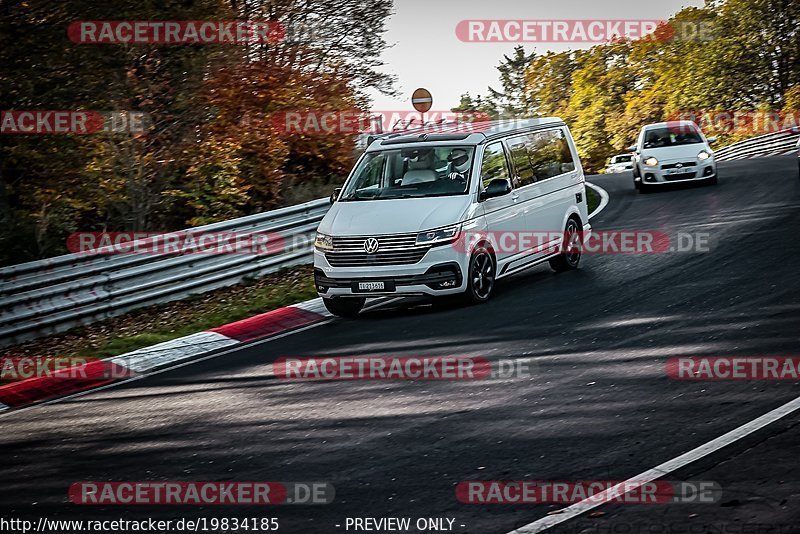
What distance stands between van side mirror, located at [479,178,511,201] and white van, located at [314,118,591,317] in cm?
1

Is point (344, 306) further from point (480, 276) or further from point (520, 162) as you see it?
point (520, 162)

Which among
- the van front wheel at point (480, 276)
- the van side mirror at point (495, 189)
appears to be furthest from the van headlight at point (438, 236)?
the van side mirror at point (495, 189)

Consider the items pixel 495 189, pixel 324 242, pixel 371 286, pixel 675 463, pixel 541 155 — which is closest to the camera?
pixel 675 463

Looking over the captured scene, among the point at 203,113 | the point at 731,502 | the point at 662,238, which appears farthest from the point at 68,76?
the point at 731,502

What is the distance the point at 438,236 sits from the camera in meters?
12.0

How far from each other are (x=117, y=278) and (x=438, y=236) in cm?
448

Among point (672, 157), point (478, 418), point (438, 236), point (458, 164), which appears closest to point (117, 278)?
point (438, 236)

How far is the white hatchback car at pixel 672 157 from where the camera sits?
2477 cm

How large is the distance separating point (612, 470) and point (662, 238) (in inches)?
431

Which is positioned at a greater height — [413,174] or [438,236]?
[413,174]

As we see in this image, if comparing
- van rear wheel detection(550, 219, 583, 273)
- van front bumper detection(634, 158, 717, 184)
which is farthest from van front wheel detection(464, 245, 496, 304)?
van front bumper detection(634, 158, 717, 184)

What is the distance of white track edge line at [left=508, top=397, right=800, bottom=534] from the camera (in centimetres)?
554

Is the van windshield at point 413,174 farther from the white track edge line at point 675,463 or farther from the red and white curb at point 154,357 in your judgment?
the white track edge line at point 675,463

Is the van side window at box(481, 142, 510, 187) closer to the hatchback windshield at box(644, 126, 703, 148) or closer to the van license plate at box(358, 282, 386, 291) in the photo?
the van license plate at box(358, 282, 386, 291)
